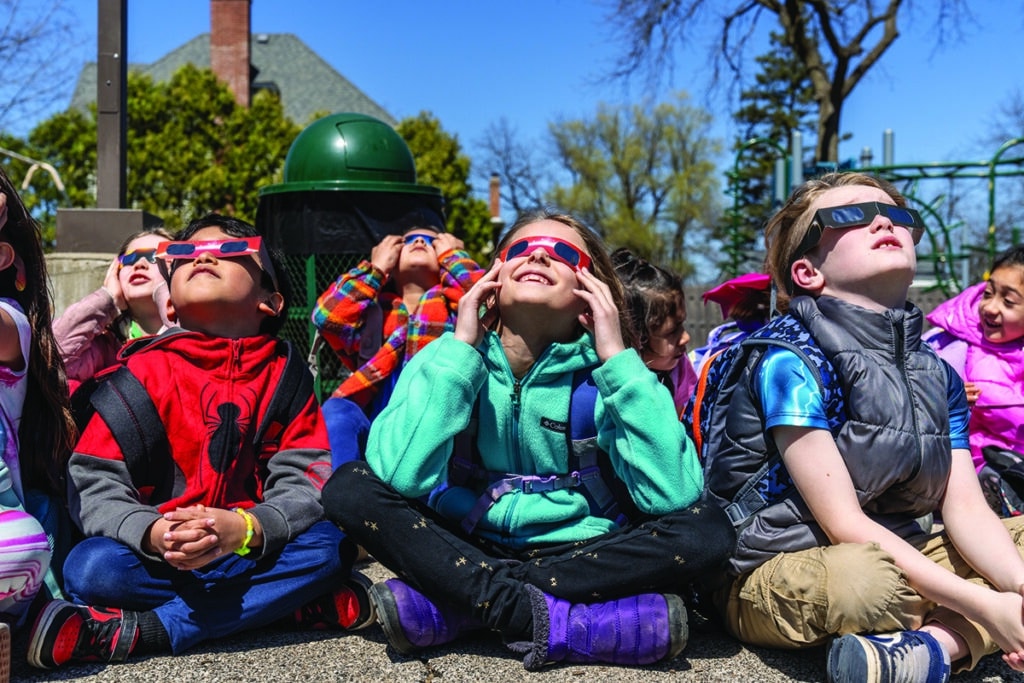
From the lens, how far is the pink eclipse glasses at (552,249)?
270 centimetres

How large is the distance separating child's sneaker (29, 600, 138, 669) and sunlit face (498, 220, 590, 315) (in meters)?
1.37

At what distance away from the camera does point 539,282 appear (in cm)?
265

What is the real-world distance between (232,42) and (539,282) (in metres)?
32.0

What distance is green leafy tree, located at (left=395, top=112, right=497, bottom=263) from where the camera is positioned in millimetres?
20859

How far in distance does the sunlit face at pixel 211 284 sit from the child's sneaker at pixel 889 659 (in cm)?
204

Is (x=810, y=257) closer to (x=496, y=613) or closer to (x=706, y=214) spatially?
(x=496, y=613)

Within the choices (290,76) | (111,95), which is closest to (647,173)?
(290,76)

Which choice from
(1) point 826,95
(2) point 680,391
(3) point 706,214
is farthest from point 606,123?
(2) point 680,391

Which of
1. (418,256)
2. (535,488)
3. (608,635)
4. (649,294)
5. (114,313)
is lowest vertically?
(608,635)

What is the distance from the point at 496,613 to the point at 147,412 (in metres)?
1.19

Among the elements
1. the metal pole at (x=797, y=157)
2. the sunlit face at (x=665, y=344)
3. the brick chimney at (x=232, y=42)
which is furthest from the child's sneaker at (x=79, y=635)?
the brick chimney at (x=232, y=42)

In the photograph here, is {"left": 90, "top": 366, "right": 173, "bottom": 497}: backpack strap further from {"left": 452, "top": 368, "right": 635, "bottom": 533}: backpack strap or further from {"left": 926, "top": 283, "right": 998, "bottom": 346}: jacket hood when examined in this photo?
{"left": 926, "top": 283, "right": 998, "bottom": 346}: jacket hood

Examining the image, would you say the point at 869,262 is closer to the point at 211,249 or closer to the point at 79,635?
the point at 211,249

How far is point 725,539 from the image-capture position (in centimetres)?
248
